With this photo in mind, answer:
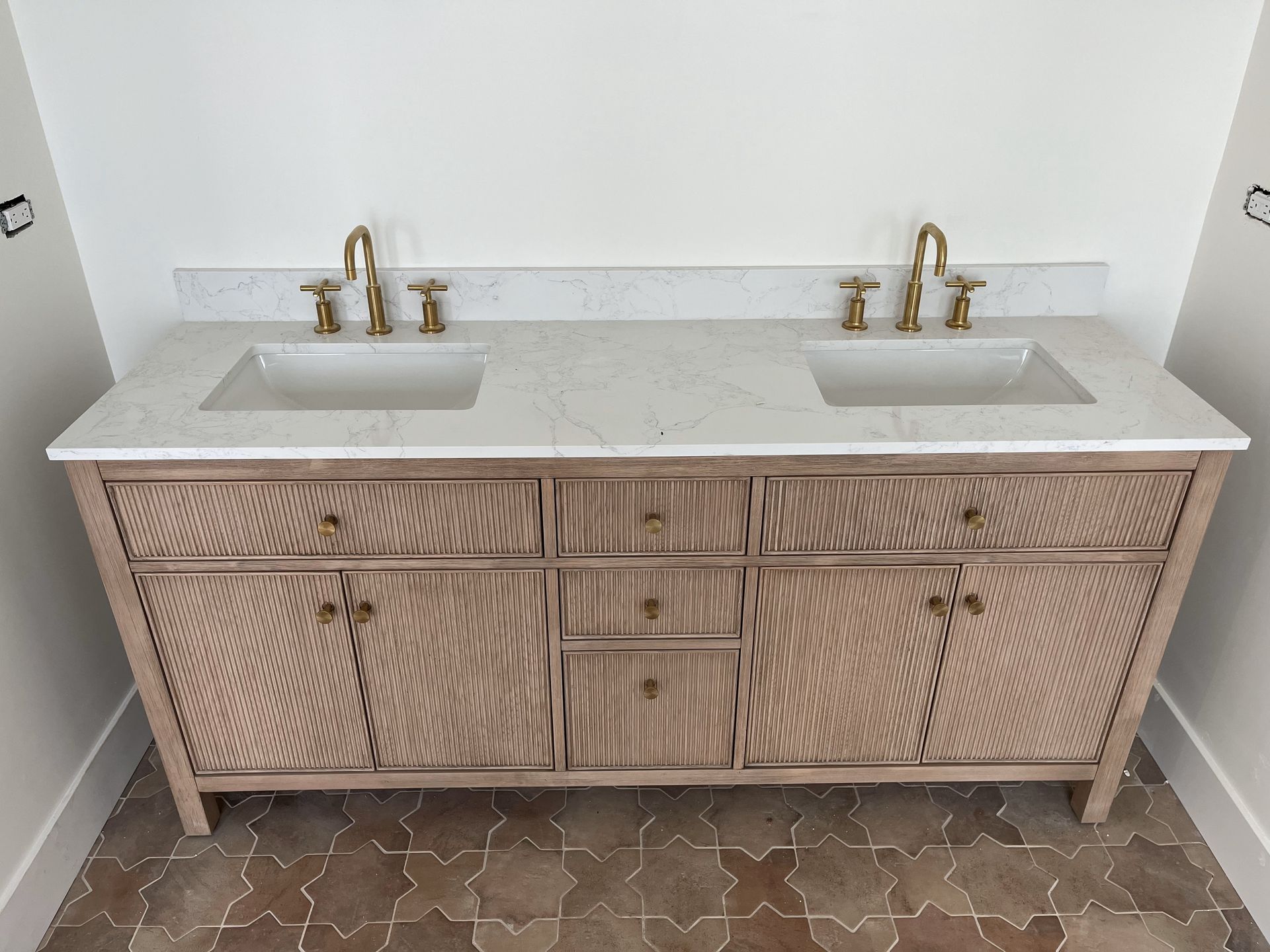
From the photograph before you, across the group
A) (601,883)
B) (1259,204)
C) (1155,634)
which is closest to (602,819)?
(601,883)

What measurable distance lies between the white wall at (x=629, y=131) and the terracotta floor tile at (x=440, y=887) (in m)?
1.29

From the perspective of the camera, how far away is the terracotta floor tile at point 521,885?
5.82 feet

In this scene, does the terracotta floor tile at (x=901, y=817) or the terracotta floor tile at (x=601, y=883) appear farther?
the terracotta floor tile at (x=901, y=817)

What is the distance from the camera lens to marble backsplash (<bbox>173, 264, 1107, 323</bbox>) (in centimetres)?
194

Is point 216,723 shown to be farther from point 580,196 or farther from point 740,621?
point 580,196

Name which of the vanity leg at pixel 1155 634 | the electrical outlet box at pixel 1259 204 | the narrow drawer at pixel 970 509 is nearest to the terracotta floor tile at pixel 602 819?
the narrow drawer at pixel 970 509

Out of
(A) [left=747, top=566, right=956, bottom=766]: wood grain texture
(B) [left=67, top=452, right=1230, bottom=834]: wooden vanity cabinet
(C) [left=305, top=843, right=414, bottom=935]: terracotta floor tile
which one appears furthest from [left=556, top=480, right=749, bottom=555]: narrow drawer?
(C) [left=305, top=843, right=414, bottom=935]: terracotta floor tile

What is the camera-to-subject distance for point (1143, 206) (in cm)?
192

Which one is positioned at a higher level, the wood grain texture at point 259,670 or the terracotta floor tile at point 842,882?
the wood grain texture at point 259,670

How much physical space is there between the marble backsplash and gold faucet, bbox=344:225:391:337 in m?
0.08

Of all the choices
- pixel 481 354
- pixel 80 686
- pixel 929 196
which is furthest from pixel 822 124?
pixel 80 686

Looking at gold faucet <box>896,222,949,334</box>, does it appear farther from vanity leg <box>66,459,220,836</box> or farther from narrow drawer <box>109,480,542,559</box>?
vanity leg <box>66,459,220,836</box>

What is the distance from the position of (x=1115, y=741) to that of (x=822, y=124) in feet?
4.64

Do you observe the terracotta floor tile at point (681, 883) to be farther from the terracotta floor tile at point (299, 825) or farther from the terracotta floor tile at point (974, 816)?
the terracotta floor tile at point (299, 825)
